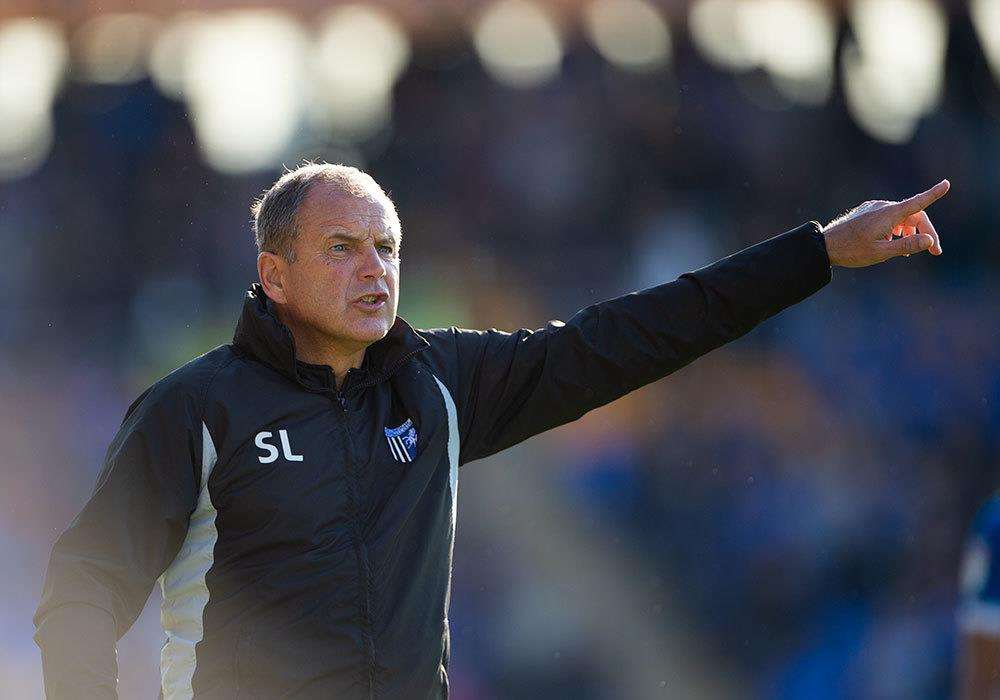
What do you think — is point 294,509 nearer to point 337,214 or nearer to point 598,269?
point 337,214

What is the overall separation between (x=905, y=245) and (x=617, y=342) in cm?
54

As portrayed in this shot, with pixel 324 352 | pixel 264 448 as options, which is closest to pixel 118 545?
pixel 264 448

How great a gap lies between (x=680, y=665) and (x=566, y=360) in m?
3.20

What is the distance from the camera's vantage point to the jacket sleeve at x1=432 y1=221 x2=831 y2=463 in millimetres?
2408

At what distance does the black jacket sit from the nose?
11cm

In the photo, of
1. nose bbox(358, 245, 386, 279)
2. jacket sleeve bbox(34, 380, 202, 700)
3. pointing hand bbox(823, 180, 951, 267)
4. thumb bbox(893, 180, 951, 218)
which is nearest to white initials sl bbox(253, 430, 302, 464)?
jacket sleeve bbox(34, 380, 202, 700)

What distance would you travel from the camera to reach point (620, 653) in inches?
210

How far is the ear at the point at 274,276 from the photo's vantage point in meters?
2.40

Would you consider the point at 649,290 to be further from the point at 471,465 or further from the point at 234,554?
the point at 471,465

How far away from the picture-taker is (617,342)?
8.01 ft

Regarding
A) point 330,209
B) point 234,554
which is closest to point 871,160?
point 330,209

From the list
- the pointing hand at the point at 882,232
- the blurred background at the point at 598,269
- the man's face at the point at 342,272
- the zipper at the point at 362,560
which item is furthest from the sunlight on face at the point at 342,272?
the blurred background at the point at 598,269

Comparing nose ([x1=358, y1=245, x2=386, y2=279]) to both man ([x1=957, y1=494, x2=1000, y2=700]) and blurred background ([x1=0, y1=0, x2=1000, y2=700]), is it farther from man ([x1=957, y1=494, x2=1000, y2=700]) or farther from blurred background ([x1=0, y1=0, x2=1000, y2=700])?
blurred background ([x1=0, y1=0, x2=1000, y2=700])

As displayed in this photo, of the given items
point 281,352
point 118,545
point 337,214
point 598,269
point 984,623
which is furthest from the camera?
point 598,269
